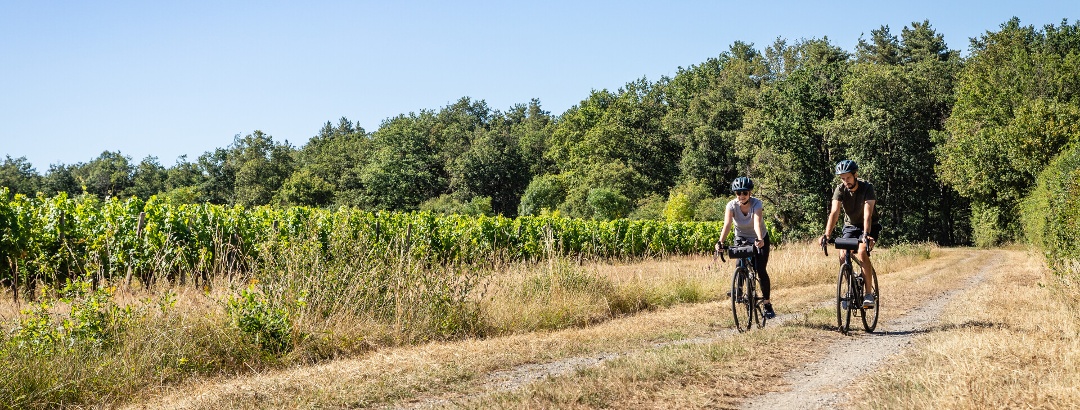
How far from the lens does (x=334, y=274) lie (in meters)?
7.53

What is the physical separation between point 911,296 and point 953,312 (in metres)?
2.70

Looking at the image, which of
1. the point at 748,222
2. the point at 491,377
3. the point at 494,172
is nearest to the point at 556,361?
the point at 491,377

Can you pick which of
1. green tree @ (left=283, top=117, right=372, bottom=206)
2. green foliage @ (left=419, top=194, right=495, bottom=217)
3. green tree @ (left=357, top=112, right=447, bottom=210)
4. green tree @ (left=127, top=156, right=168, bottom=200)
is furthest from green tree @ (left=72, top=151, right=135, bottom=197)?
green foliage @ (left=419, top=194, right=495, bottom=217)

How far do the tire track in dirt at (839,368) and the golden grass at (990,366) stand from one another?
0.19m

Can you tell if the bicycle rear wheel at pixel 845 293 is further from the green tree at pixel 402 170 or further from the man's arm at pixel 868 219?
the green tree at pixel 402 170

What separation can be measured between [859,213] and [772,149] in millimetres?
43796

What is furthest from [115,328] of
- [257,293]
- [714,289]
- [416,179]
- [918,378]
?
[416,179]

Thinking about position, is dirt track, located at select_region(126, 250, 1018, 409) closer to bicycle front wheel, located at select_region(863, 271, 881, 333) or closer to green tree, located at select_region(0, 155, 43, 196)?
bicycle front wheel, located at select_region(863, 271, 881, 333)

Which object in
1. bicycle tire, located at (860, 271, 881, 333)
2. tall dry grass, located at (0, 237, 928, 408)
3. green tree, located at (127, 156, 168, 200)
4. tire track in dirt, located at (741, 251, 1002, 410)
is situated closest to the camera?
tire track in dirt, located at (741, 251, 1002, 410)

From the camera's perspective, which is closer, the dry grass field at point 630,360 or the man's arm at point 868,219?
the dry grass field at point 630,360

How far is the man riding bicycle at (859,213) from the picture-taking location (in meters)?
7.34

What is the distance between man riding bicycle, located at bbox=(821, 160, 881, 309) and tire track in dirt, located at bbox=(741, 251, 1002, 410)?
59cm

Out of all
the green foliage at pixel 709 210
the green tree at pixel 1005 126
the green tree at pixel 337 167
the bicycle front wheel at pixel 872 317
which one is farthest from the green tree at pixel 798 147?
the bicycle front wheel at pixel 872 317

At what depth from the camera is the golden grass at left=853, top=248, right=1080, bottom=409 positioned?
4.24 m
